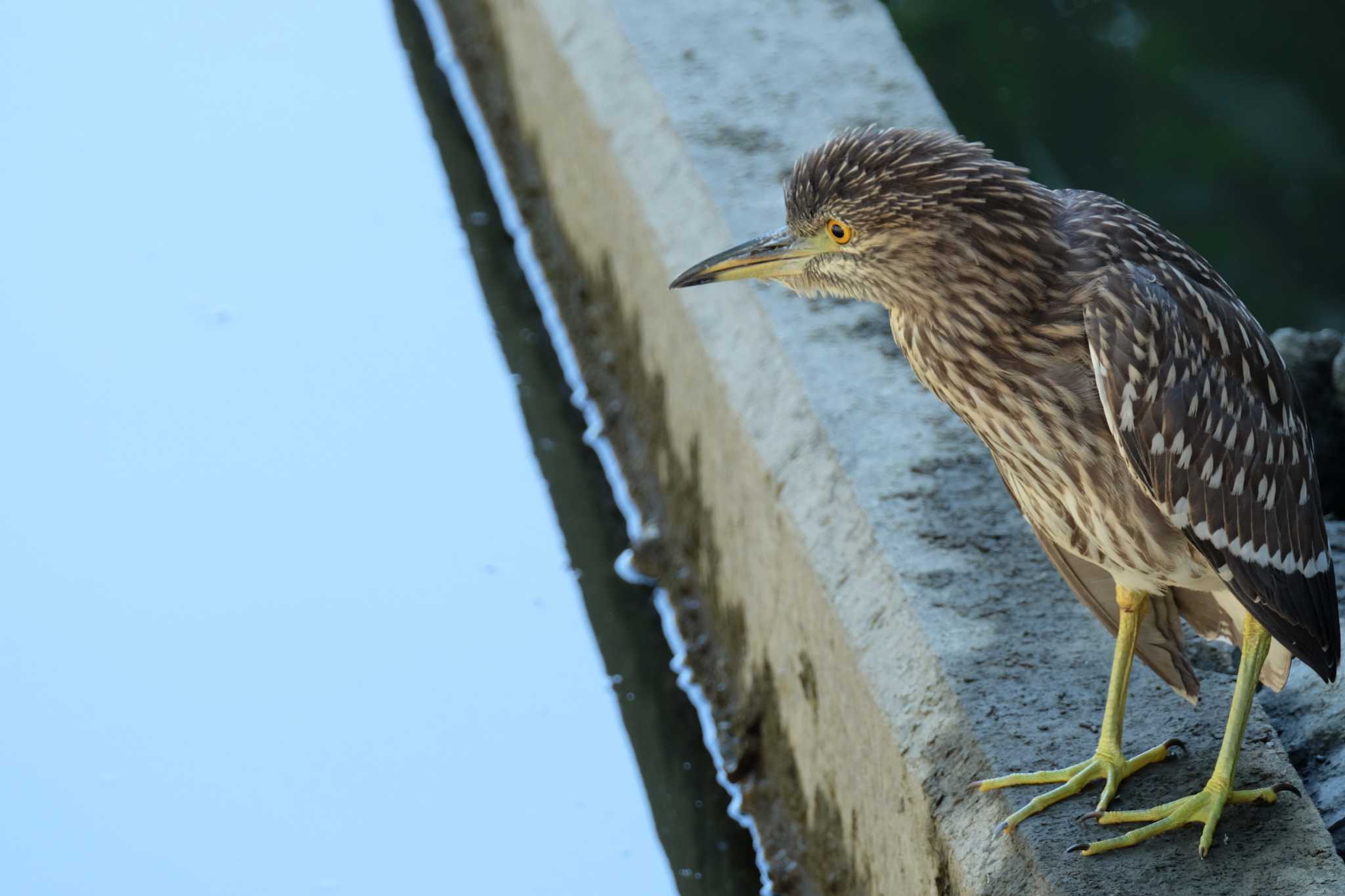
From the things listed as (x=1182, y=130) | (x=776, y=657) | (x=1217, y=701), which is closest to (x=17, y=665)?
(x=776, y=657)

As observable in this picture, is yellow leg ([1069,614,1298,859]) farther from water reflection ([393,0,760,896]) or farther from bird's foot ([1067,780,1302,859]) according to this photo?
water reflection ([393,0,760,896])

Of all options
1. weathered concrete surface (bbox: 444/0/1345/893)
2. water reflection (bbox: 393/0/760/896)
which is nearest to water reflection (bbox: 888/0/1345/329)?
weathered concrete surface (bbox: 444/0/1345/893)

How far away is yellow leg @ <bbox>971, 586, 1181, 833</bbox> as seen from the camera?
2.43 meters

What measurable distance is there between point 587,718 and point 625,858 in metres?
0.43

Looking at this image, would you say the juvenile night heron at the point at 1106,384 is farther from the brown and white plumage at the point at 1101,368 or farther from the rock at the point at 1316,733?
the rock at the point at 1316,733

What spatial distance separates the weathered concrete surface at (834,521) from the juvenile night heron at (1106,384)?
0.32ft

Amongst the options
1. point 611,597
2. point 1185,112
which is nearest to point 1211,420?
point 611,597

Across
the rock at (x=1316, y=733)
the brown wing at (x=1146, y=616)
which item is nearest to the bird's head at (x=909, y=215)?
the brown wing at (x=1146, y=616)

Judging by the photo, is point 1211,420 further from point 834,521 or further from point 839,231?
point 834,521

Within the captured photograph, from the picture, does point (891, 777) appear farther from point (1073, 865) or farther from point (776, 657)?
point (776, 657)

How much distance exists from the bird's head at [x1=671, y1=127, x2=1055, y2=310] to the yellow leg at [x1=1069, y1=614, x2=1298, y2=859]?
694 mm

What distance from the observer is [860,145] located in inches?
94.8

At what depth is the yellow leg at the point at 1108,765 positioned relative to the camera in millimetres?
2426

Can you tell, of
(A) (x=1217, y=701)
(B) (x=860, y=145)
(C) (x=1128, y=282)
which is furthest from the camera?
(A) (x=1217, y=701)
